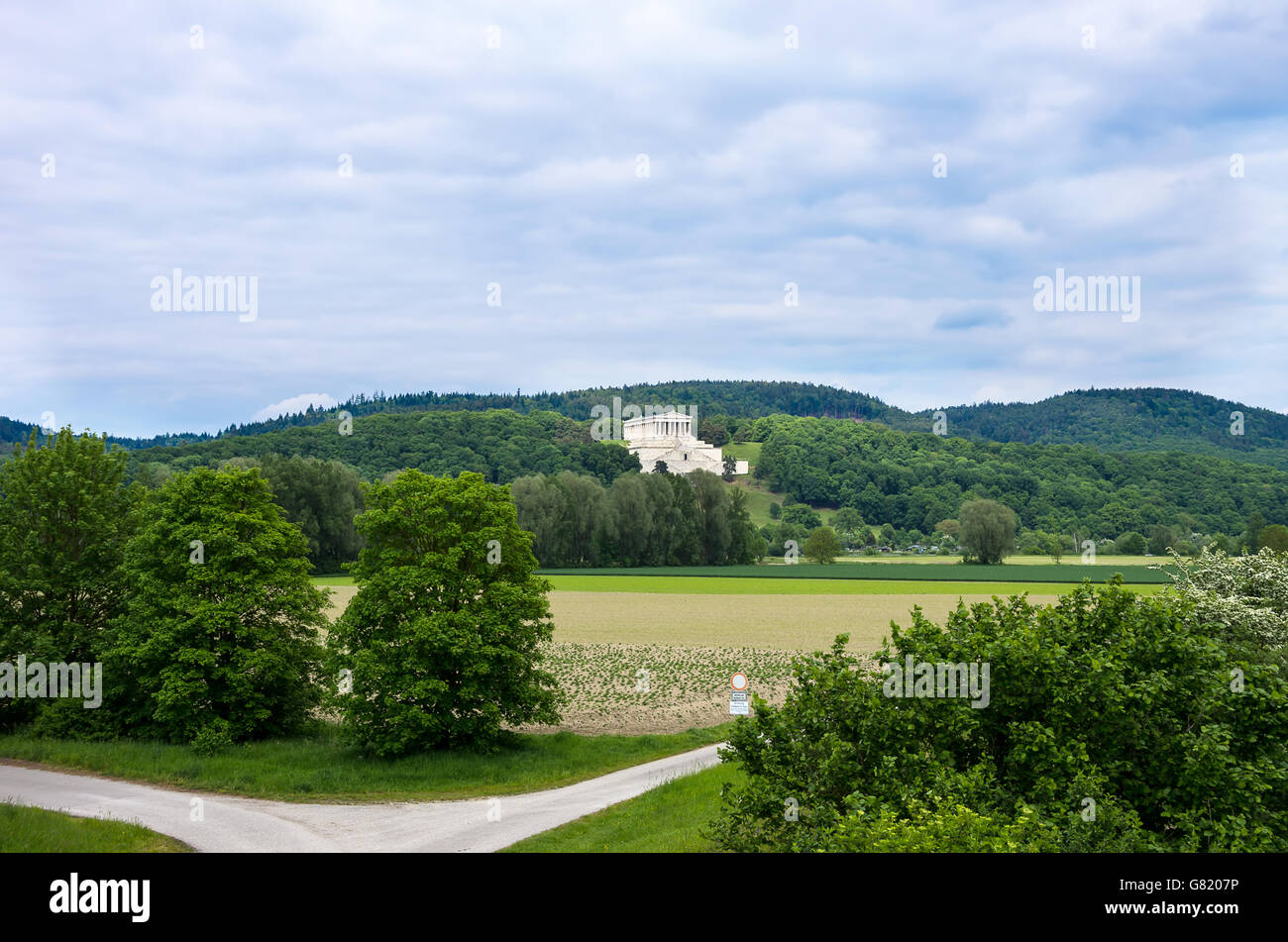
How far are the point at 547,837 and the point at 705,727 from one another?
54.8 feet

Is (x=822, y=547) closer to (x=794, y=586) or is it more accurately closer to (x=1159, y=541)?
(x=794, y=586)

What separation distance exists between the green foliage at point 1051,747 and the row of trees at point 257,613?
15591mm

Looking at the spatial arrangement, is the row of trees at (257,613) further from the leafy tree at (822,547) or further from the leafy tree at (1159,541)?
the leafy tree at (1159,541)

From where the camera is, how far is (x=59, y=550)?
36031 mm

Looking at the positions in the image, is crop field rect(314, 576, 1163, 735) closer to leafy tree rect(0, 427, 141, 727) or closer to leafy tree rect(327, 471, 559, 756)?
leafy tree rect(327, 471, 559, 756)

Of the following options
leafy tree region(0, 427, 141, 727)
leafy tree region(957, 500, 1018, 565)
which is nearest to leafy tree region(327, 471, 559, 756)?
leafy tree region(0, 427, 141, 727)

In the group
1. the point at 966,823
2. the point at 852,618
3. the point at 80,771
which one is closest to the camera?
the point at 966,823

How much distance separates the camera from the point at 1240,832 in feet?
43.9

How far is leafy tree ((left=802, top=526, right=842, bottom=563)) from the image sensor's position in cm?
15150

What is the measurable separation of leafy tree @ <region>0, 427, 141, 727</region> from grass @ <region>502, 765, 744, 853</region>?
22.1 metres

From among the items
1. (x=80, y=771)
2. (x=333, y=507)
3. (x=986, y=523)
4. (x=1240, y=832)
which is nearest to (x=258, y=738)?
(x=80, y=771)

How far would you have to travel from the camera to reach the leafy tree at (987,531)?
134 meters

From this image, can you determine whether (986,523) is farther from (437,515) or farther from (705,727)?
(437,515)

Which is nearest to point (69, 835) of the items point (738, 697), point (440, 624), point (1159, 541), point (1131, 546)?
point (440, 624)
